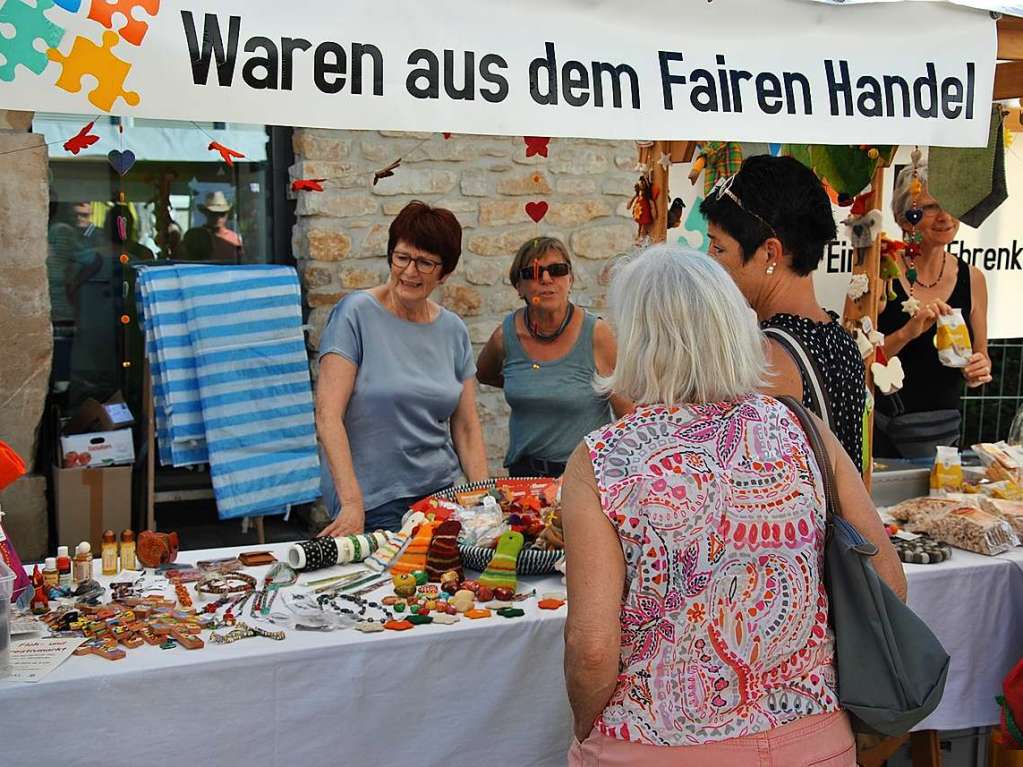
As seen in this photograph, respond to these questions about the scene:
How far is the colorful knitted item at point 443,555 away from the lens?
2865mm

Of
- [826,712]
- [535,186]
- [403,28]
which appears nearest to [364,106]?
[403,28]

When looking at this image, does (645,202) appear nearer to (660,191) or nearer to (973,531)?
(660,191)

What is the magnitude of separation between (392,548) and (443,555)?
0.22 metres

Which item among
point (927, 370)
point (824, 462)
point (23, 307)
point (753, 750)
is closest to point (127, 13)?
point (824, 462)

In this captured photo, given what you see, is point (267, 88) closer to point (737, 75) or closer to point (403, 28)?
point (403, 28)

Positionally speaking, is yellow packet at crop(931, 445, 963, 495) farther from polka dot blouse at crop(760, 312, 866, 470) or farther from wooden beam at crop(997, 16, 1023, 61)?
A: polka dot blouse at crop(760, 312, 866, 470)

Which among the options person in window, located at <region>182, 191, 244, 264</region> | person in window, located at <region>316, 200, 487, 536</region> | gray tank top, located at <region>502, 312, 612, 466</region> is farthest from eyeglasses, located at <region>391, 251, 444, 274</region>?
person in window, located at <region>182, 191, 244, 264</region>

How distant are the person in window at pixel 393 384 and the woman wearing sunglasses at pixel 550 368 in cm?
38

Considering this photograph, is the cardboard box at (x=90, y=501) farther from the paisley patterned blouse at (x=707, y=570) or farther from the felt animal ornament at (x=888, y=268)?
the paisley patterned blouse at (x=707, y=570)

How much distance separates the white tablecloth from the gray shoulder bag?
817mm

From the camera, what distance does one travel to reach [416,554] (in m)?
2.95

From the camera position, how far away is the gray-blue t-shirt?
3637mm

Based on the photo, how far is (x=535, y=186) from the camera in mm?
5941

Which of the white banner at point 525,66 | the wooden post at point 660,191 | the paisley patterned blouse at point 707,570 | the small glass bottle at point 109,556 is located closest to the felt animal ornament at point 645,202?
the wooden post at point 660,191
